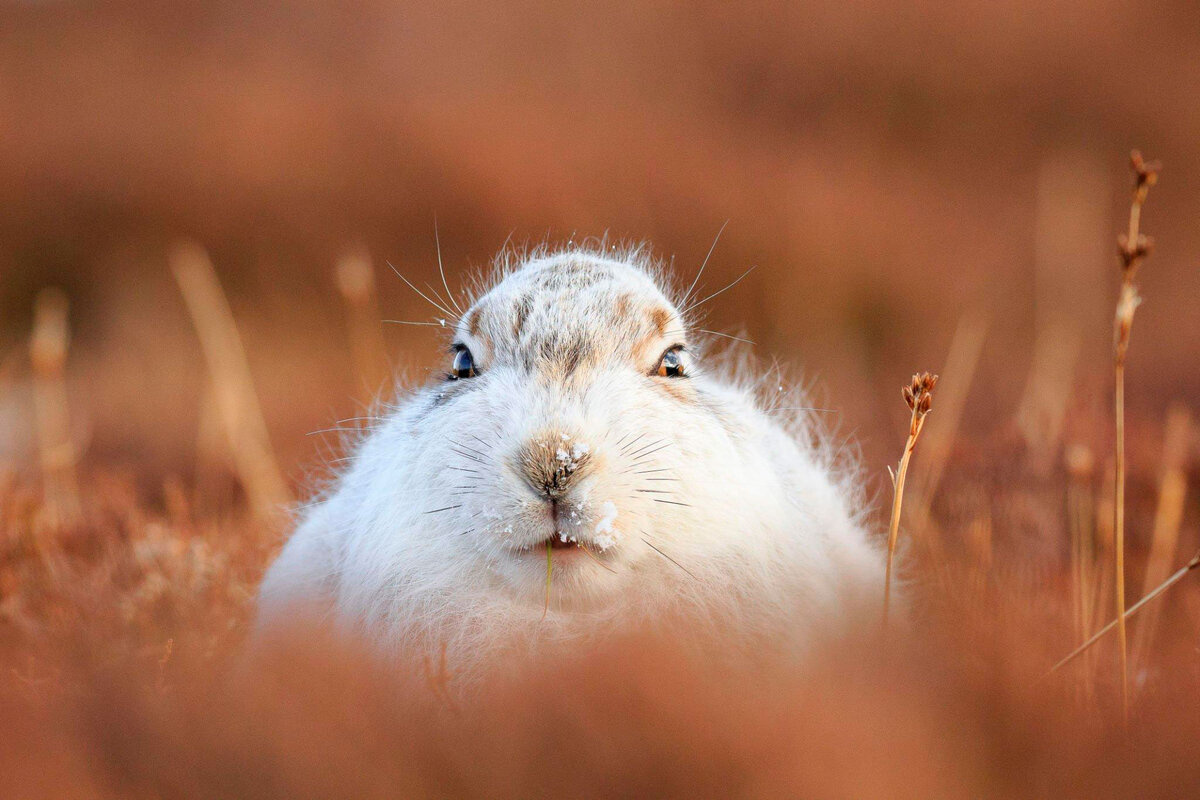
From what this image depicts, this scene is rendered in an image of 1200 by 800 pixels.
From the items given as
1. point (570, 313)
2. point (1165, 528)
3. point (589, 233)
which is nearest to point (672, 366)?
point (570, 313)

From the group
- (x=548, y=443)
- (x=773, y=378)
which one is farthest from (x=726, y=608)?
(x=773, y=378)

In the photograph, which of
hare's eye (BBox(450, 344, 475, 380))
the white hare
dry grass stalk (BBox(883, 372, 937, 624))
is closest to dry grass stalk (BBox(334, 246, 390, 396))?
hare's eye (BBox(450, 344, 475, 380))

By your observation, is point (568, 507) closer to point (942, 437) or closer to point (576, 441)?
point (576, 441)

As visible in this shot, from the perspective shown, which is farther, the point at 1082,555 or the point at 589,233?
the point at 589,233

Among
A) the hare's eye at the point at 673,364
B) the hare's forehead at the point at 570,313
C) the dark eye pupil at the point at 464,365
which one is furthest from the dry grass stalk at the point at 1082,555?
the dark eye pupil at the point at 464,365

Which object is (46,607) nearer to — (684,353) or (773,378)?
(684,353)

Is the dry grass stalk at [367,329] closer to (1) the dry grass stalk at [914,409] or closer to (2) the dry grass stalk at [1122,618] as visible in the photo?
(1) the dry grass stalk at [914,409]

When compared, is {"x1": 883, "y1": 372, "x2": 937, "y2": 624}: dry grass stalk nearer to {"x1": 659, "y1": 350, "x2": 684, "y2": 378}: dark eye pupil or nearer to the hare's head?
the hare's head
